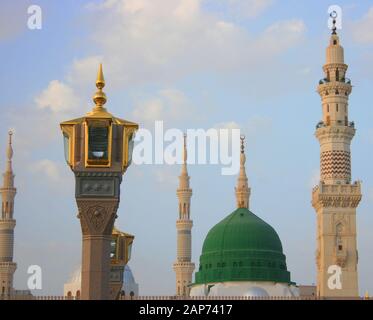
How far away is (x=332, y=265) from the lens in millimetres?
58375

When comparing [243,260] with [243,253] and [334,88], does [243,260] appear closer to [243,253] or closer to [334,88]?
[243,253]

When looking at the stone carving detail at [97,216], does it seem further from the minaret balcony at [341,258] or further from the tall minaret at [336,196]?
the minaret balcony at [341,258]

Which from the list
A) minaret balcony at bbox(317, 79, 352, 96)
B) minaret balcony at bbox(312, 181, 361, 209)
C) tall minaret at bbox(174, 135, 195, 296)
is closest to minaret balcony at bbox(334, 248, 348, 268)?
minaret balcony at bbox(312, 181, 361, 209)

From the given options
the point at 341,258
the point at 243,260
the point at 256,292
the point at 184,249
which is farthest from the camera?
the point at 184,249

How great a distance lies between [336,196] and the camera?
5897 cm

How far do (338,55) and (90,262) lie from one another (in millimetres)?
40682

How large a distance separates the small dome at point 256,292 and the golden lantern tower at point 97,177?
34.0 m

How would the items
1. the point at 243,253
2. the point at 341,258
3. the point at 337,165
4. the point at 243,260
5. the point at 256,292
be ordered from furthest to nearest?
1. the point at 243,253
2. the point at 243,260
3. the point at 337,165
4. the point at 341,258
5. the point at 256,292

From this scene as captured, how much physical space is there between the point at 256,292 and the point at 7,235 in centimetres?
2580

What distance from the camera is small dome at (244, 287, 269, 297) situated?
57553mm

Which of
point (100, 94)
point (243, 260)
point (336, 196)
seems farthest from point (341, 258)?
point (100, 94)

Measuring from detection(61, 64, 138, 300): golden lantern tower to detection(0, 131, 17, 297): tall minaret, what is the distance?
5255 cm
